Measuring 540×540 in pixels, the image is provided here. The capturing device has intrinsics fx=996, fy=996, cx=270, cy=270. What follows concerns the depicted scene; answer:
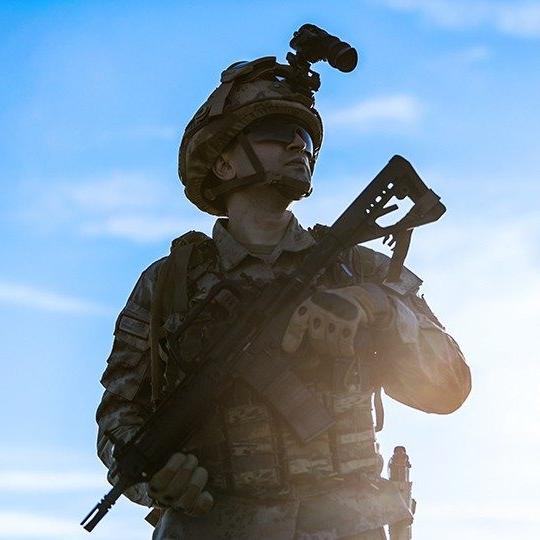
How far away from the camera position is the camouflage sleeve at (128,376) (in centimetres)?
566

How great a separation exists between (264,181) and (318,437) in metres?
1.53

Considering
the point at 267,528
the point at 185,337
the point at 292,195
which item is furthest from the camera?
the point at 292,195

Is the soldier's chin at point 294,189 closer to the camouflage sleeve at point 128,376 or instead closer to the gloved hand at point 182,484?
the camouflage sleeve at point 128,376

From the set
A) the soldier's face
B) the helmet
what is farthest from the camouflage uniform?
the helmet

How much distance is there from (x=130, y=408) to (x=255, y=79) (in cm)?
212

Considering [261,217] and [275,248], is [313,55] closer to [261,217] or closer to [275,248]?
[261,217]

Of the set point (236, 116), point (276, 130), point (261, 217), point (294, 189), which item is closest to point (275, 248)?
point (261, 217)

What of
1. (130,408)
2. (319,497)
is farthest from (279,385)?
(130,408)

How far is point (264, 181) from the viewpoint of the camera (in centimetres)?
574

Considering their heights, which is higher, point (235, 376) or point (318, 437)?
point (235, 376)

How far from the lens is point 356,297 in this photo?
197 inches

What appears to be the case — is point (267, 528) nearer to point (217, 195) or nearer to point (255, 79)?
point (217, 195)

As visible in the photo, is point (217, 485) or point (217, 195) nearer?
point (217, 485)

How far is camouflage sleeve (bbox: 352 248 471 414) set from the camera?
5184mm
